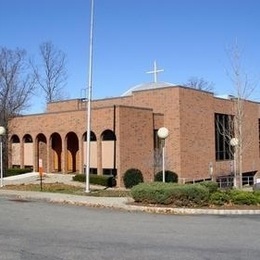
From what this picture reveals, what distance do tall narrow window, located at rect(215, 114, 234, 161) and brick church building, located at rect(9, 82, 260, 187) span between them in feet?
0.29

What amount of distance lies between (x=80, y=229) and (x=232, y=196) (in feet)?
27.3

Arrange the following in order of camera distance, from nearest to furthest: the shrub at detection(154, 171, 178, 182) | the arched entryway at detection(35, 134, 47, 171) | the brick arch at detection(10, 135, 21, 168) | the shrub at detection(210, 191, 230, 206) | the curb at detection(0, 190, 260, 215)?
the curb at detection(0, 190, 260, 215) → the shrub at detection(210, 191, 230, 206) → the shrub at detection(154, 171, 178, 182) → the arched entryway at detection(35, 134, 47, 171) → the brick arch at detection(10, 135, 21, 168)

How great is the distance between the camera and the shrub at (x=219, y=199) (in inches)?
755

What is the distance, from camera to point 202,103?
138ft

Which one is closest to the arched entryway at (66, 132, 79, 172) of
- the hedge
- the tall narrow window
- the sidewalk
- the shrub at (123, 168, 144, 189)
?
the shrub at (123, 168, 144, 189)

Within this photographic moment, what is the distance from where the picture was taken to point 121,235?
12.1 meters

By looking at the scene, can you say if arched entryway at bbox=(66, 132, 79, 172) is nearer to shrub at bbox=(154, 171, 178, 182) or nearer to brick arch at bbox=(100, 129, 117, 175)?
brick arch at bbox=(100, 129, 117, 175)

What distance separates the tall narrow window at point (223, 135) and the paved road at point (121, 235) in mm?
27456

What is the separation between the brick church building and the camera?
3575cm

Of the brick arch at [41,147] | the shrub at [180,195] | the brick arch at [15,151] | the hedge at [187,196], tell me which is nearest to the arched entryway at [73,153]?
the brick arch at [41,147]

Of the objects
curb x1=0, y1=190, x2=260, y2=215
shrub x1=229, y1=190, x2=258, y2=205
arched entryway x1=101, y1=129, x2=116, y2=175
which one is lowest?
curb x1=0, y1=190, x2=260, y2=215

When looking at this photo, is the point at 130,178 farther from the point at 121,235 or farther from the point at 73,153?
the point at 121,235

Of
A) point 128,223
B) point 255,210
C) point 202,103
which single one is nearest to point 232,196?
point 255,210

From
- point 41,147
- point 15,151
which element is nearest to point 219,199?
point 41,147
